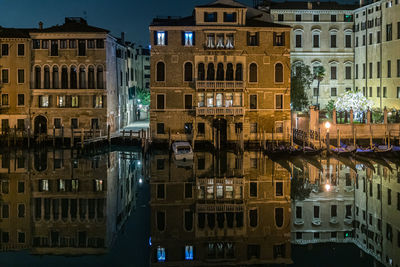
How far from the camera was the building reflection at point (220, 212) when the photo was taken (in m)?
19.7

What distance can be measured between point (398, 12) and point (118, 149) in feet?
85.2

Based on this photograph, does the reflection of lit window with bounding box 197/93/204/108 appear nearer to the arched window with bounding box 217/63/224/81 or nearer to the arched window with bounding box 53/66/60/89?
the arched window with bounding box 217/63/224/81

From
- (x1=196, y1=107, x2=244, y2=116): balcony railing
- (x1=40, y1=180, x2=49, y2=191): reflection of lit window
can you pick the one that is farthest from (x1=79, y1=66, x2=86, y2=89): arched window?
(x1=40, y1=180, x2=49, y2=191): reflection of lit window

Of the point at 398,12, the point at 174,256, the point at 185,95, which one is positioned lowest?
the point at 174,256

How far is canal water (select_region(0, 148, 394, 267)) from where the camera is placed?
1978 cm

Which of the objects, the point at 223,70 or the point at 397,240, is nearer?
the point at 397,240

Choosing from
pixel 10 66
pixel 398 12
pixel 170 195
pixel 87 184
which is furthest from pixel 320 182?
pixel 10 66

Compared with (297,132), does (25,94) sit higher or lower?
higher

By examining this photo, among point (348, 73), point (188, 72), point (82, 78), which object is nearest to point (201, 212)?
point (188, 72)

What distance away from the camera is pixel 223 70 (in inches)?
1698

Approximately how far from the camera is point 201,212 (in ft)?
81.0

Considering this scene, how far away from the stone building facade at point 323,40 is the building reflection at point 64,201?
2424cm

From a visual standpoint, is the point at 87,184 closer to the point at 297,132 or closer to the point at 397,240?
the point at 397,240

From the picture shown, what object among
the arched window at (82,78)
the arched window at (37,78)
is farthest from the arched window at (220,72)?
the arched window at (37,78)
